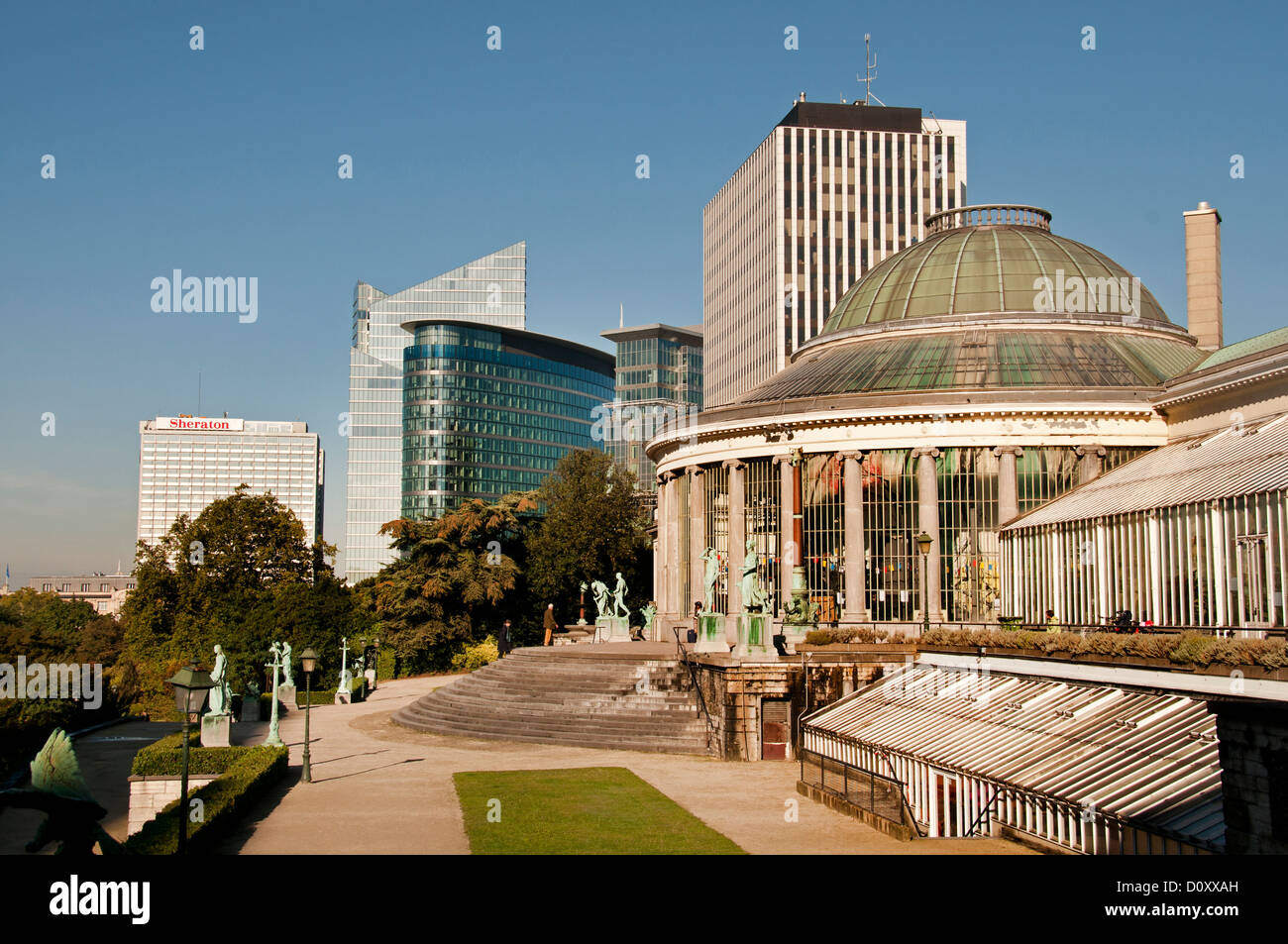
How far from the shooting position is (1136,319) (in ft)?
199

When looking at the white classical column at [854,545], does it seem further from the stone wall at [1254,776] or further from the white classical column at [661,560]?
the stone wall at [1254,776]

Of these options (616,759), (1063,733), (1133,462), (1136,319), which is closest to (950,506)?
(1133,462)

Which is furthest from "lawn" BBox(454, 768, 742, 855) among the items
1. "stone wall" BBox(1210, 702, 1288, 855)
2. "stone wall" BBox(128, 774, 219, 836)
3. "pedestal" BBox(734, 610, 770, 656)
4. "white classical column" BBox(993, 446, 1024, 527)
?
"white classical column" BBox(993, 446, 1024, 527)

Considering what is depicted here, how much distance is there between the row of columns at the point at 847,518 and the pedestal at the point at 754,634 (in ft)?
43.4

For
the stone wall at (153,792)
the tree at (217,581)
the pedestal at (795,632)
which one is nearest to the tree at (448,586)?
the tree at (217,581)

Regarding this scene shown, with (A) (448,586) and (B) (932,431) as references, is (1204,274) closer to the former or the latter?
(B) (932,431)

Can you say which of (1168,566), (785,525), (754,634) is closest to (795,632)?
(754,634)

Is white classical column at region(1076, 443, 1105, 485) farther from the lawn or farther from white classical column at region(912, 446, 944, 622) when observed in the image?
the lawn

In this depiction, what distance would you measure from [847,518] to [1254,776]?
37.3m

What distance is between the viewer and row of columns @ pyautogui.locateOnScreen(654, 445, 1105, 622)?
5184 centimetres

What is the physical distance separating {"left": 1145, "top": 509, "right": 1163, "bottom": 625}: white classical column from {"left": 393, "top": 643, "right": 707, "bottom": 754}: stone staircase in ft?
47.4

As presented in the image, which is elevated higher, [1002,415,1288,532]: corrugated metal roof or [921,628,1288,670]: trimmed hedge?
[1002,415,1288,532]: corrugated metal roof
